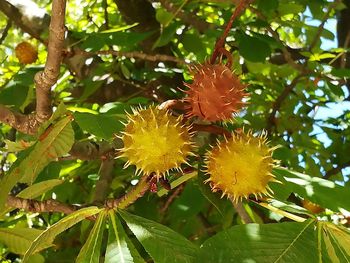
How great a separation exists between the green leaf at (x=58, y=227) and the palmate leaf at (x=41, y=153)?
0.49 feet

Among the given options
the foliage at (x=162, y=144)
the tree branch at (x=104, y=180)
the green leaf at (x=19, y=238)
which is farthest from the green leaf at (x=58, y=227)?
the tree branch at (x=104, y=180)

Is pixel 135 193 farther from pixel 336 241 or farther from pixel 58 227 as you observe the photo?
pixel 336 241

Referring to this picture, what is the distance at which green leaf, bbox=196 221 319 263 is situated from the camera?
96cm

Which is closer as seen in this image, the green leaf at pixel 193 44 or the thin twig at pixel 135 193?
the thin twig at pixel 135 193

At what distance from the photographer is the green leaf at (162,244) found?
1010 millimetres

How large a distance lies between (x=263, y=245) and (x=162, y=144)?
0.26 meters

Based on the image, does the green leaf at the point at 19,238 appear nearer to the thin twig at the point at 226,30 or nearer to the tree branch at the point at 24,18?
the thin twig at the point at 226,30

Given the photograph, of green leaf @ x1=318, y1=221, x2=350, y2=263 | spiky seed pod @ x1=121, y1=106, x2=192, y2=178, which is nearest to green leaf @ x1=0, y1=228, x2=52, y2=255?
spiky seed pod @ x1=121, y1=106, x2=192, y2=178

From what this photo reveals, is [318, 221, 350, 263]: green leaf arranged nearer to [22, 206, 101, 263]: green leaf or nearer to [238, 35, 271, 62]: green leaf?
[22, 206, 101, 263]: green leaf

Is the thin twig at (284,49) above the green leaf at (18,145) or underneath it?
above

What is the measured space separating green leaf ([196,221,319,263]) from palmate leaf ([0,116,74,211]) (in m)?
0.42

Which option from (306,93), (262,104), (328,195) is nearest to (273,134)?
(262,104)

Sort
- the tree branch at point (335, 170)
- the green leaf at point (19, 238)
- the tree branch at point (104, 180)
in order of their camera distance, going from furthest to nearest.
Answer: the tree branch at point (335, 170) → the tree branch at point (104, 180) → the green leaf at point (19, 238)

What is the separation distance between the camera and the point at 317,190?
1.22 metres
